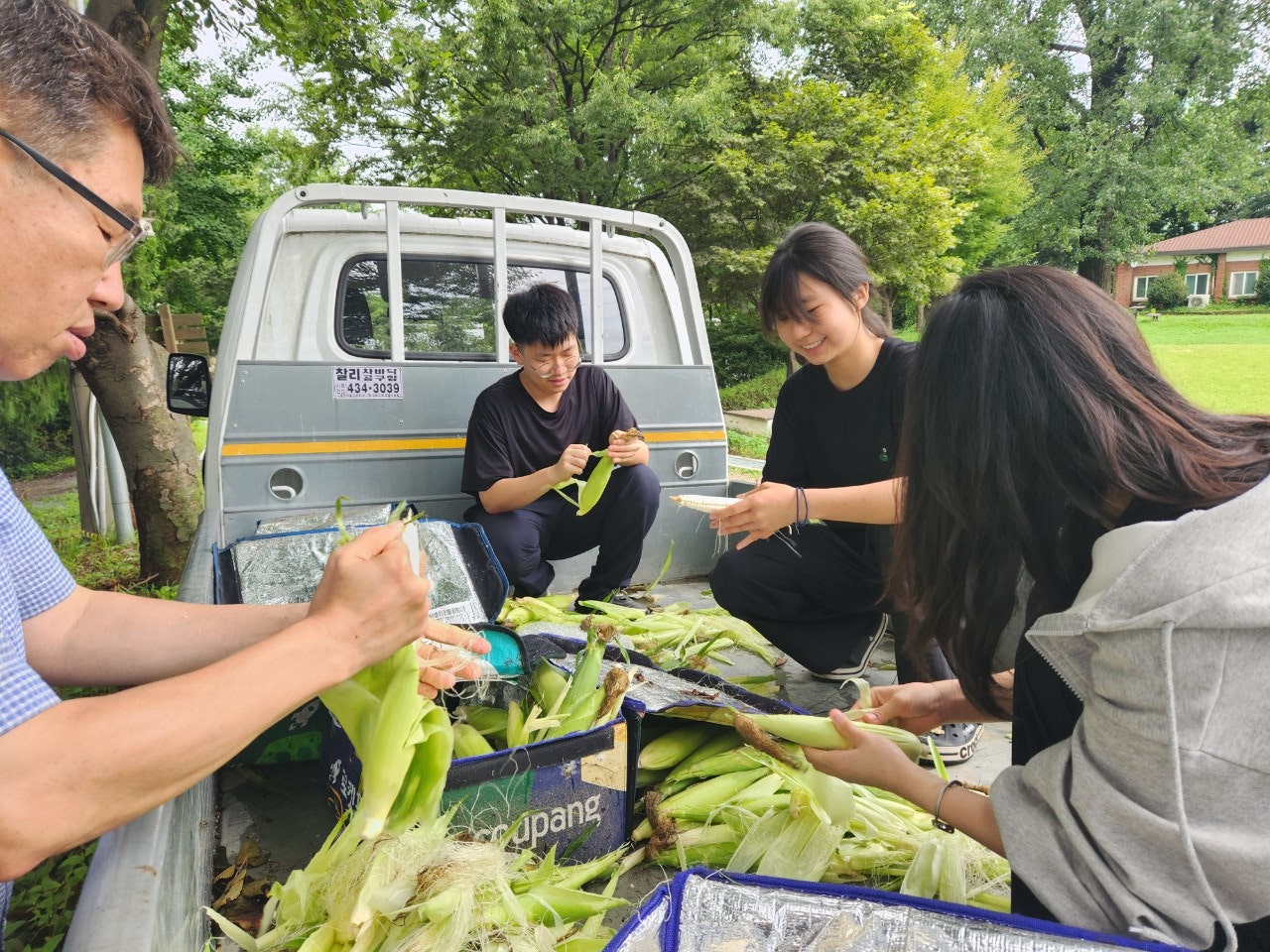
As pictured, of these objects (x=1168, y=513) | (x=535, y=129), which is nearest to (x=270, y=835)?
(x=1168, y=513)

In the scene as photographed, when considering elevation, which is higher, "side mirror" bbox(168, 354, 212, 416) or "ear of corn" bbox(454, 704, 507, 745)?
"side mirror" bbox(168, 354, 212, 416)

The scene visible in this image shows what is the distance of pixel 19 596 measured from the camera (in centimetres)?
149

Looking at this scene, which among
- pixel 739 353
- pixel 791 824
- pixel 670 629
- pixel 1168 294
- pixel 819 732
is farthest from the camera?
pixel 1168 294

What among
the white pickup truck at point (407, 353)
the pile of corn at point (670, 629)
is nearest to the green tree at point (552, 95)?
the white pickup truck at point (407, 353)

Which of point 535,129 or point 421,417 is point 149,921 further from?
point 535,129

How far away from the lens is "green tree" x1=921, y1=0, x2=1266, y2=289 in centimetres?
2128

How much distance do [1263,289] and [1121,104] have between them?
22523 millimetres

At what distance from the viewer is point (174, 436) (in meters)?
5.45

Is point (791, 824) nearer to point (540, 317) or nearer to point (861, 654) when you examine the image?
point (861, 654)

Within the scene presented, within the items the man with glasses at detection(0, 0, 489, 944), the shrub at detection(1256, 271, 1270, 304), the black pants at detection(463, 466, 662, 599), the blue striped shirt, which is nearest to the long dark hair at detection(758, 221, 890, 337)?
the black pants at detection(463, 466, 662, 599)

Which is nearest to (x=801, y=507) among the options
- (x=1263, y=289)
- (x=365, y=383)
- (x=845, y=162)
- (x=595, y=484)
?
(x=595, y=484)

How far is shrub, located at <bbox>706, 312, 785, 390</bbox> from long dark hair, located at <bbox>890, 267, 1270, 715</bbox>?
21.3 metres

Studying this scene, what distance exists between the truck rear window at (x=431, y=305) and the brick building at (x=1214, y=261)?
4556 centimetres

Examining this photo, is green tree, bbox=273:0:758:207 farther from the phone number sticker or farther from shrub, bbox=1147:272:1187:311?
shrub, bbox=1147:272:1187:311
